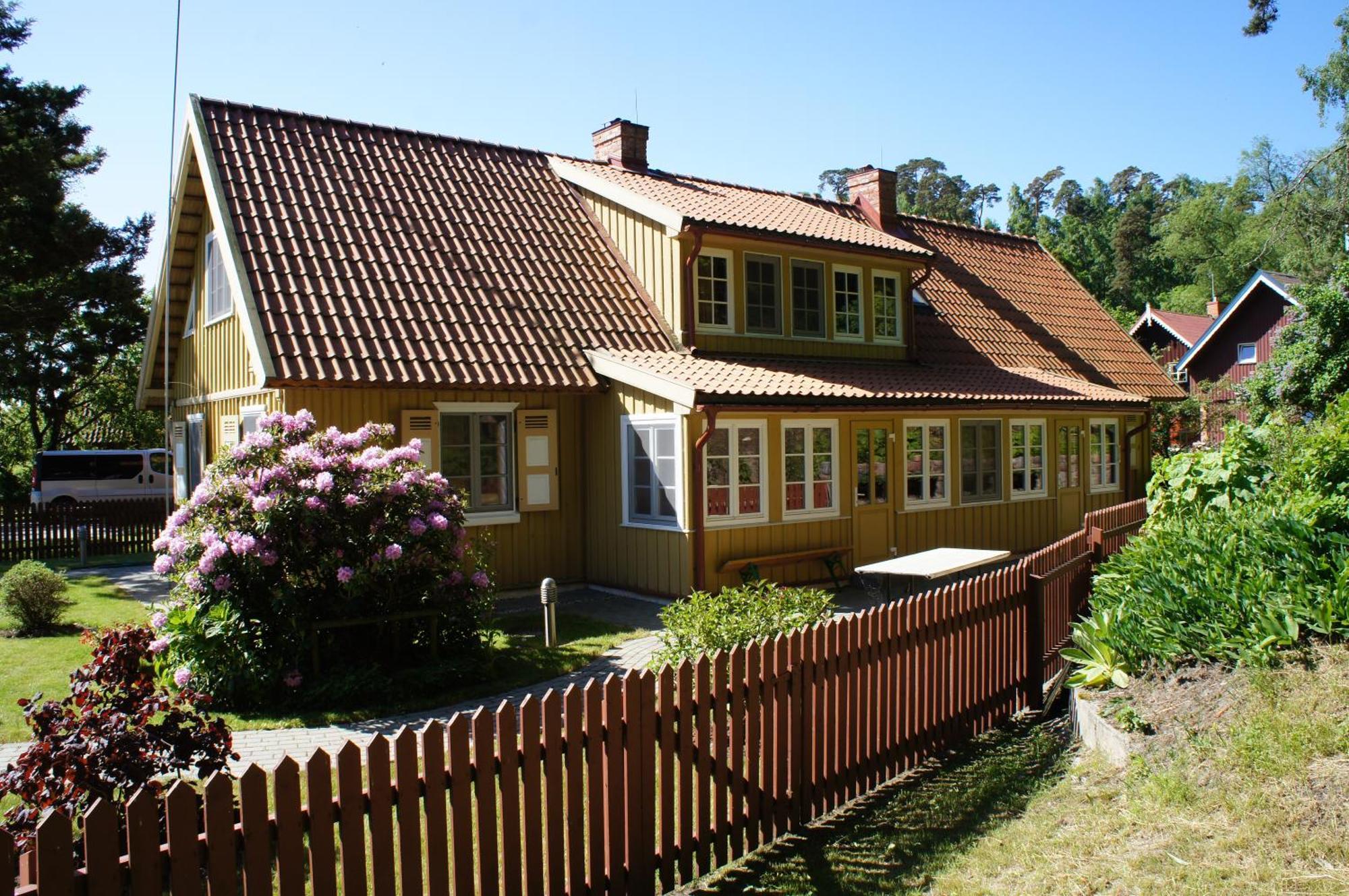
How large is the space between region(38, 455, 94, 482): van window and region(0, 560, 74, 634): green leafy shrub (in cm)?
1991

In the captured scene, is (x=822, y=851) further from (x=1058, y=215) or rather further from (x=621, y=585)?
(x=1058, y=215)

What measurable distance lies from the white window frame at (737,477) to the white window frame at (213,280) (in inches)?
306

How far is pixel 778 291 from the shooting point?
1691 centimetres

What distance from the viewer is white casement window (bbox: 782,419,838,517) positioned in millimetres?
14703

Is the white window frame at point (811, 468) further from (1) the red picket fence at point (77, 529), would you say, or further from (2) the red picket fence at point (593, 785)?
(1) the red picket fence at point (77, 529)

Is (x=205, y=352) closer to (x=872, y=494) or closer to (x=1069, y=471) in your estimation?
(x=872, y=494)

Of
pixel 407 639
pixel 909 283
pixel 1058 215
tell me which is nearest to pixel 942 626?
pixel 407 639

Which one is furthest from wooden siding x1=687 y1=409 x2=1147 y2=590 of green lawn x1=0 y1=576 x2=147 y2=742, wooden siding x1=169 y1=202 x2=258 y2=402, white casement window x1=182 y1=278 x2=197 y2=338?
white casement window x1=182 y1=278 x2=197 y2=338

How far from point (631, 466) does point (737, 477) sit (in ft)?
5.08

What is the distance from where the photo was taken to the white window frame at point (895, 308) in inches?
Result: 730

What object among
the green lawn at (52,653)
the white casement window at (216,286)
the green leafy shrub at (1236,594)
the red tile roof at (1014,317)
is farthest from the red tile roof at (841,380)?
the green lawn at (52,653)

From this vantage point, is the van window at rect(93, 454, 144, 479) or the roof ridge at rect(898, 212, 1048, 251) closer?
the roof ridge at rect(898, 212, 1048, 251)

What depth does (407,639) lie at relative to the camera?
31.9 ft

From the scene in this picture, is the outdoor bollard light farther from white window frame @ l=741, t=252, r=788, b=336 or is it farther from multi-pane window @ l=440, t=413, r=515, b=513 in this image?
white window frame @ l=741, t=252, r=788, b=336
